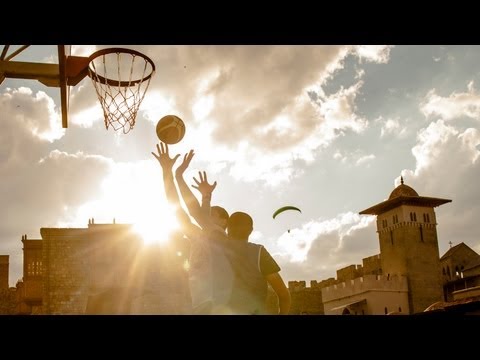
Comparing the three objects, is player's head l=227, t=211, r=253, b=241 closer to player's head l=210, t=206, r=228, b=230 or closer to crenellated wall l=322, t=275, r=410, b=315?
player's head l=210, t=206, r=228, b=230

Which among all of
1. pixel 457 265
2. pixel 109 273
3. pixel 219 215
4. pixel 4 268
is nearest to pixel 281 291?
pixel 219 215

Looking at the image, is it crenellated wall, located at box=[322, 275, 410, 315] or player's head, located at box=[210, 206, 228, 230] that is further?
crenellated wall, located at box=[322, 275, 410, 315]

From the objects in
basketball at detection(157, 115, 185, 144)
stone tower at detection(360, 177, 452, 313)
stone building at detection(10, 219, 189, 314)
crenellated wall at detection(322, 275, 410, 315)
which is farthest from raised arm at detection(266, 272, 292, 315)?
stone tower at detection(360, 177, 452, 313)

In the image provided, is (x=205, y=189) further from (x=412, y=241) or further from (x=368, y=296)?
(x=412, y=241)

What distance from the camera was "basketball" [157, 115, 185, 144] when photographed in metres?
7.29

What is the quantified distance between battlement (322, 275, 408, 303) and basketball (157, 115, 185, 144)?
35.7 metres

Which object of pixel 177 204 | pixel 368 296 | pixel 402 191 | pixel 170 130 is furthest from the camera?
pixel 402 191

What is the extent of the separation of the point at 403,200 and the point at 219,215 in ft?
158

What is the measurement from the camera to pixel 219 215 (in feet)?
15.4

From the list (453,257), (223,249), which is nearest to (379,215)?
(453,257)

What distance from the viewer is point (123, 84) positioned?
1066 cm

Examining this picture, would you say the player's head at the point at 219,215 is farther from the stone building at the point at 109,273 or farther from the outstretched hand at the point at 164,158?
the stone building at the point at 109,273
